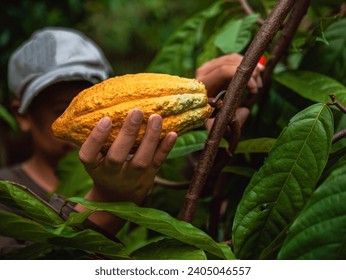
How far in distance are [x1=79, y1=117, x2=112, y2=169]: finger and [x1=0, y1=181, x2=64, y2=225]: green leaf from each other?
92 millimetres

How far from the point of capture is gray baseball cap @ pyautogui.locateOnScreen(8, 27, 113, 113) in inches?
65.9

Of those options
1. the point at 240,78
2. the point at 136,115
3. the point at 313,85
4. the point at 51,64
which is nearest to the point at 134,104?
the point at 136,115

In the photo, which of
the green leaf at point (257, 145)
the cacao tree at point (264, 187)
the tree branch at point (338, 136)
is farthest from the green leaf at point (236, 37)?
the tree branch at point (338, 136)

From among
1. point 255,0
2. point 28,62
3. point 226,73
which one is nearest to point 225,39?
point 226,73

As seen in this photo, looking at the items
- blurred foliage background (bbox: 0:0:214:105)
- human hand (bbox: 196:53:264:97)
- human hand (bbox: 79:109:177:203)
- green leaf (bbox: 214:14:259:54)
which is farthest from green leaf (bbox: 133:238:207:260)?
blurred foliage background (bbox: 0:0:214:105)

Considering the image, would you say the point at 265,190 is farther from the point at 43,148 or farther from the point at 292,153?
the point at 43,148

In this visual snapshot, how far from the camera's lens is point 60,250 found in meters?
0.91

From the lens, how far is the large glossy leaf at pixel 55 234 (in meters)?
0.70

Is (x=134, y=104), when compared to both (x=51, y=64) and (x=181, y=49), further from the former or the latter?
(x=51, y=64)

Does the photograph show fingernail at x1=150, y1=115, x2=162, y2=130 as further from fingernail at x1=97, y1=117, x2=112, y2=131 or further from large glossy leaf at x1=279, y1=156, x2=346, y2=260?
large glossy leaf at x1=279, y1=156, x2=346, y2=260

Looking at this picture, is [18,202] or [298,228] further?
[18,202]

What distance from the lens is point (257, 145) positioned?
906 millimetres

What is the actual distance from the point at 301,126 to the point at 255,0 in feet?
2.71
